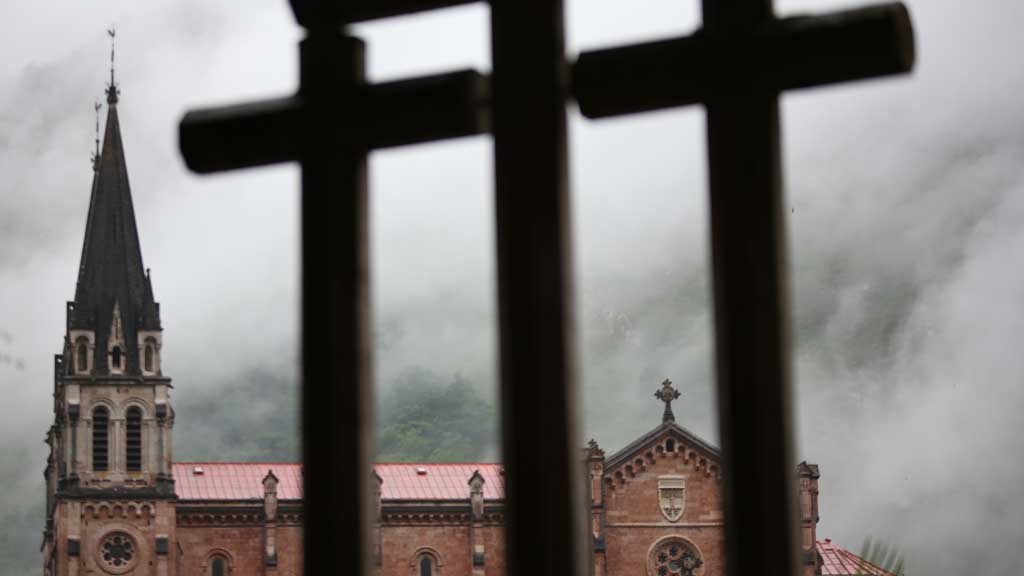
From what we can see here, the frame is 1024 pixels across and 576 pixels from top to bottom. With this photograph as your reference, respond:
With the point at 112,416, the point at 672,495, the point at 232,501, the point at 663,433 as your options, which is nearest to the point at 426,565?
the point at 232,501

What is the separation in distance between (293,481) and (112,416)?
18.4 feet

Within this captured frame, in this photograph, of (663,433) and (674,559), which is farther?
(674,559)

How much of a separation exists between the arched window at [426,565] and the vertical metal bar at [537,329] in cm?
5544

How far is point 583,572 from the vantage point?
251 centimetres

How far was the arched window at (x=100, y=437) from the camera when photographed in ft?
187

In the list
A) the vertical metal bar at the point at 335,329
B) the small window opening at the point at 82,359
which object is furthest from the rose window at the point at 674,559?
the vertical metal bar at the point at 335,329

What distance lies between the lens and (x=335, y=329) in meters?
2.70

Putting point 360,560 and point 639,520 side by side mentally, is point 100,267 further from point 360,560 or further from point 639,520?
point 360,560

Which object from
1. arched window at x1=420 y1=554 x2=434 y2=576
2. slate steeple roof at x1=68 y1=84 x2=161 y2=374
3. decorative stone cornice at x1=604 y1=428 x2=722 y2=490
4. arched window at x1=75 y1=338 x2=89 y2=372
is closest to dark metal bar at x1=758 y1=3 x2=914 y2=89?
decorative stone cornice at x1=604 y1=428 x2=722 y2=490

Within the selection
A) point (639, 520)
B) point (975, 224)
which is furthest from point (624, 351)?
point (639, 520)

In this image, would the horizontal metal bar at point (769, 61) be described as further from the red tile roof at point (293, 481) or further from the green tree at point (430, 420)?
the green tree at point (430, 420)

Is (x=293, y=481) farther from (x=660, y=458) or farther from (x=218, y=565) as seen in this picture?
(x=660, y=458)

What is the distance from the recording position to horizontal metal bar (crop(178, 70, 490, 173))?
8.77 ft

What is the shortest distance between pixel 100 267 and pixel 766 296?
57.8 metres
